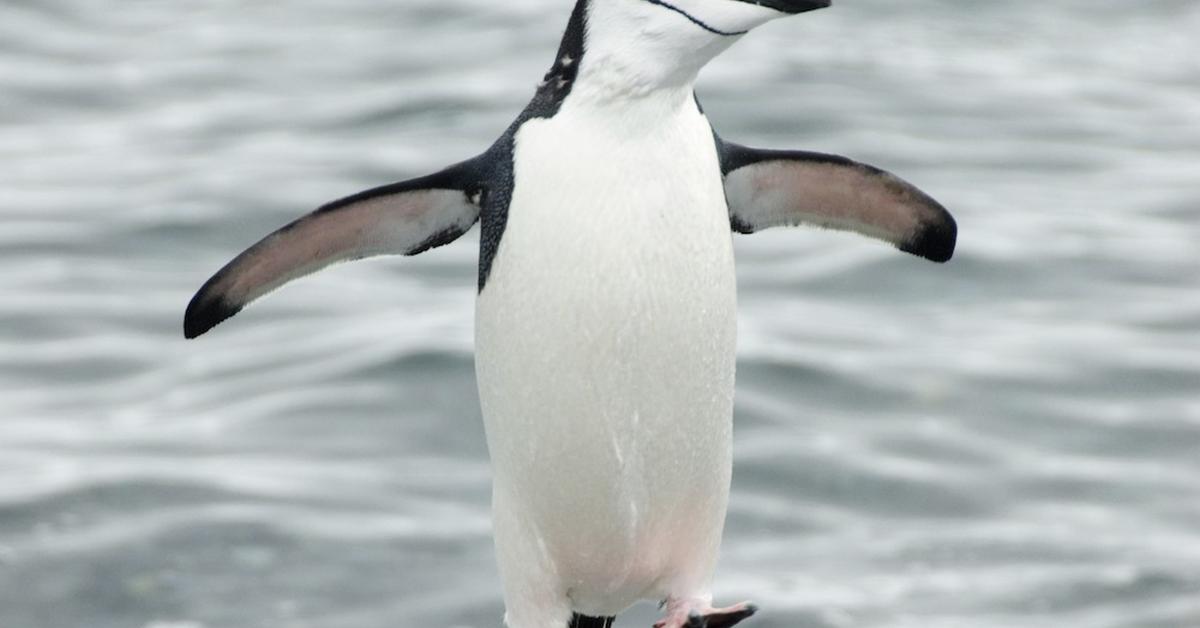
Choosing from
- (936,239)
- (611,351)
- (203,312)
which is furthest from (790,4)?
(203,312)

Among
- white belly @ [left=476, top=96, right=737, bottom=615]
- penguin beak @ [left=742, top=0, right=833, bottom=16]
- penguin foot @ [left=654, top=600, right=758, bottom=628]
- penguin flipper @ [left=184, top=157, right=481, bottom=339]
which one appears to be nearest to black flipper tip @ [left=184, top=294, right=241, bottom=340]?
penguin flipper @ [left=184, top=157, right=481, bottom=339]

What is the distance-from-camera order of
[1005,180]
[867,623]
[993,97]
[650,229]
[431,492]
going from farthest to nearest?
[993,97] < [1005,180] < [431,492] < [867,623] < [650,229]

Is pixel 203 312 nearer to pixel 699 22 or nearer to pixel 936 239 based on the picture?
pixel 699 22

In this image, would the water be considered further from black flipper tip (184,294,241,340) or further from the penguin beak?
the penguin beak

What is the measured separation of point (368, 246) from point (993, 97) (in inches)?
304

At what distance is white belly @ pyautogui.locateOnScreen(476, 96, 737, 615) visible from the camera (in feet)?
11.6

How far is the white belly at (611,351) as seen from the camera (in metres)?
3.54

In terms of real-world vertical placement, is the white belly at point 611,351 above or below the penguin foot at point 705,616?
above

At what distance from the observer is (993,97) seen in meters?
11.1

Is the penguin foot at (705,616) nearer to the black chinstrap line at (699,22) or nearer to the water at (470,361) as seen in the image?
the black chinstrap line at (699,22)

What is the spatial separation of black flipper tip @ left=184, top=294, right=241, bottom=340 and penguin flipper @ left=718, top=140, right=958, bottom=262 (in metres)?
0.95

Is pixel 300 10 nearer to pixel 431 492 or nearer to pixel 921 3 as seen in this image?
pixel 921 3

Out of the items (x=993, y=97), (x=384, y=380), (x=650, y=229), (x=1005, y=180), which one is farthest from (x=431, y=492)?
(x=993, y=97)

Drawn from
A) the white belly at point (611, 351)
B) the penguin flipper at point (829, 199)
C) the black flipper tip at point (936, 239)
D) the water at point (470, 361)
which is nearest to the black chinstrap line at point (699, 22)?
the white belly at point (611, 351)
